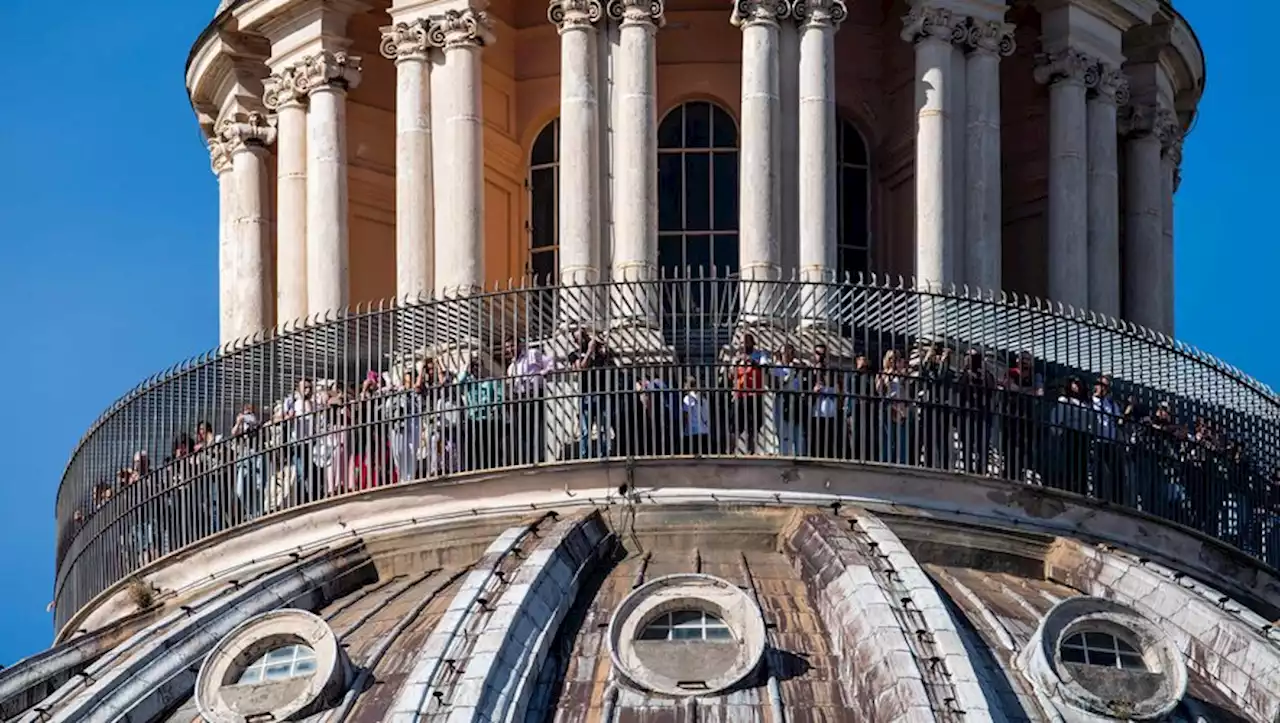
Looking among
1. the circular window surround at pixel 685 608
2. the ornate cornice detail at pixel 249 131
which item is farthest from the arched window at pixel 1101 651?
the ornate cornice detail at pixel 249 131

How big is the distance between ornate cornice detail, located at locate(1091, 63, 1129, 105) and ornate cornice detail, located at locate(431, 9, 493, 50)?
6.39 metres

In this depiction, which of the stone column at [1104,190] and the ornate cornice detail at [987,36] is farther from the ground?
the ornate cornice detail at [987,36]

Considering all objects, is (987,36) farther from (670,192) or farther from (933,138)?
(670,192)

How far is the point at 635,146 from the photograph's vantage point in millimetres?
63188

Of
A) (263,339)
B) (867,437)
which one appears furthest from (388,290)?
(867,437)

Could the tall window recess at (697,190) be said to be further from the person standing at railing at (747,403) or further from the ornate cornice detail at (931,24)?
the person standing at railing at (747,403)

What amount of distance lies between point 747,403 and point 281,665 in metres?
5.56

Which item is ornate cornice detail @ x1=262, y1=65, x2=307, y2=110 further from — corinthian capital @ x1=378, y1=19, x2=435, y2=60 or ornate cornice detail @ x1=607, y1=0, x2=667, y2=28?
ornate cornice detail @ x1=607, y1=0, x2=667, y2=28

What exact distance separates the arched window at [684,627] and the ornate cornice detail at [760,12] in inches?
320

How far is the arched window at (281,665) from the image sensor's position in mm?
58031

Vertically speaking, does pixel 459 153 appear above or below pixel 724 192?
above

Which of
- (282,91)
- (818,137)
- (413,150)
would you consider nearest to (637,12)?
(818,137)

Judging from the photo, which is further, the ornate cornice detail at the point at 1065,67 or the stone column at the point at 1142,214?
the stone column at the point at 1142,214

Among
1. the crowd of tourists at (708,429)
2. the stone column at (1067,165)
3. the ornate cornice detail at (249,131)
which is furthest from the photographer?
the ornate cornice detail at (249,131)
